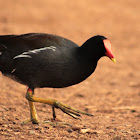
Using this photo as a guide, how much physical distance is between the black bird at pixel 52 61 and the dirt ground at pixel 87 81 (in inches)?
16.3

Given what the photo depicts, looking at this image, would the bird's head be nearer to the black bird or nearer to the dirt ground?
the black bird

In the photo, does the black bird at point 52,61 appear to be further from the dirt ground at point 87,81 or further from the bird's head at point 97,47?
the dirt ground at point 87,81

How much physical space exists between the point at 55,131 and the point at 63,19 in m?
10.8

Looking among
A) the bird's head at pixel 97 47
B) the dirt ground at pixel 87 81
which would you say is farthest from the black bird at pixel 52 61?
the dirt ground at pixel 87 81

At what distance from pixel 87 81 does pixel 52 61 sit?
475 cm

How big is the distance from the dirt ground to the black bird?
0.41 m

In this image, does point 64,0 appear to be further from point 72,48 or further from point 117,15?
point 72,48

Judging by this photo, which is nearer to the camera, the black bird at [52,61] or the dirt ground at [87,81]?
the black bird at [52,61]

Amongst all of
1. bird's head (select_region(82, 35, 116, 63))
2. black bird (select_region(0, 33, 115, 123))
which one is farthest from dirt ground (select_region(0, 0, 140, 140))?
bird's head (select_region(82, 35, 116, 63))

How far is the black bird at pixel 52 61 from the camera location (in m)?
4.10

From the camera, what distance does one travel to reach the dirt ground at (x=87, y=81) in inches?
172

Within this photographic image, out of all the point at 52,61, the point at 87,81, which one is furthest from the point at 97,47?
the point at 87,81

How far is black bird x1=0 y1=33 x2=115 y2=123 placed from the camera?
4098 mm

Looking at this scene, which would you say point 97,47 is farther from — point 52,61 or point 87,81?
point 87,81
